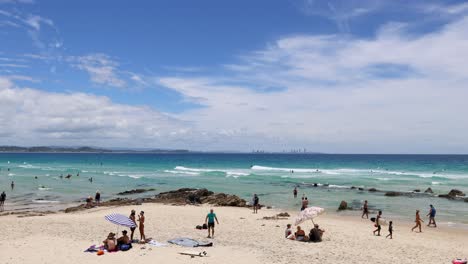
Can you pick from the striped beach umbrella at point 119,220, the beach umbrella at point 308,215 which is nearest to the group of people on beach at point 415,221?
the beach umbrella at point 308,215

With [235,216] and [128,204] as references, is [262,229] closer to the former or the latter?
[235,216]

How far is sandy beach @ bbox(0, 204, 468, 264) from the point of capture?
14062 mm

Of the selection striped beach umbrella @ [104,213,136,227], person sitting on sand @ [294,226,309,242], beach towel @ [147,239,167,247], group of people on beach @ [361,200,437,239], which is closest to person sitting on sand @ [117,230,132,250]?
striped beach umbrella @ [104,213,136,227]

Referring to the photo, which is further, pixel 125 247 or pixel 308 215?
pixel 308 215

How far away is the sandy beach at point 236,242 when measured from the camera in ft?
46.1

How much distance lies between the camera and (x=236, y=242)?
56.3 ft

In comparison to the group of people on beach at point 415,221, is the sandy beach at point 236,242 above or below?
below

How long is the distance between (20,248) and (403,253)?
14855mm

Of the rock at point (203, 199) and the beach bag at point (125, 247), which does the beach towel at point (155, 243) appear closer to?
the beach bag at point (125, 247)

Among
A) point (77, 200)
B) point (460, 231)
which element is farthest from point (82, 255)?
point (77, 200)

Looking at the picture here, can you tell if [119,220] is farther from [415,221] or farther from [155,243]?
[415,221]

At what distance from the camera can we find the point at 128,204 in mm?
30906

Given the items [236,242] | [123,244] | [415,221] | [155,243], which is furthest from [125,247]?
[415,221]

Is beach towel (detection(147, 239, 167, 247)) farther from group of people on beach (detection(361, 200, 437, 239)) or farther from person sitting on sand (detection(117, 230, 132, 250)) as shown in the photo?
group of people on beach (detection(361, 200, 437, 239))
